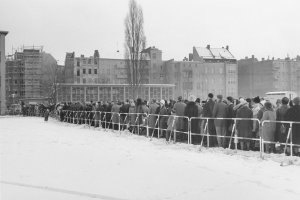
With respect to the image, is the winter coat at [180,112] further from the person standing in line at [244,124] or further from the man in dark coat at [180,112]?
the person standing in line at [244,124]

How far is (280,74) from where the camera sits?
12162 cm

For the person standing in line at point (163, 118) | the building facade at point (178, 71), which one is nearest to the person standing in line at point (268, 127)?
the person standing in line at point (163, 118)

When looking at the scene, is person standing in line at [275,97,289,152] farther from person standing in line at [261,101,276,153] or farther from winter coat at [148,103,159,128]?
winter coat at [148,103,159,128]

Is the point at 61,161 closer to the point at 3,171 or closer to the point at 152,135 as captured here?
the point at 3,171

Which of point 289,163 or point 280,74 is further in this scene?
point 280,74

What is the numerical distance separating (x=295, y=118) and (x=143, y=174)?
5102 millimetres

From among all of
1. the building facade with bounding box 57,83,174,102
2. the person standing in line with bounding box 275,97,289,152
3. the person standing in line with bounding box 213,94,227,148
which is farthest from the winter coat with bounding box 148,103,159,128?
the building facade with bounding box 57,83,174,102

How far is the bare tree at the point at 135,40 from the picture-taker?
50.5 m

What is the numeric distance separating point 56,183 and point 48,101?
78.2 metres

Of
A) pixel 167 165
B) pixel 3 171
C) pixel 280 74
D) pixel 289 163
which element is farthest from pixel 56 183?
pixel 280 74

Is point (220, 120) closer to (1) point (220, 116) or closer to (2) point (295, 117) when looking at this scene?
(1) point (220, 116)

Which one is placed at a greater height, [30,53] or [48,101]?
[30,53]

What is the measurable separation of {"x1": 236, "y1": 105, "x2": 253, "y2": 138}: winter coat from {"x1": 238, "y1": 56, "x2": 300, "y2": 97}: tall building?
107308mm

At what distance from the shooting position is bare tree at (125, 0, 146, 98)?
5053 centimetres
